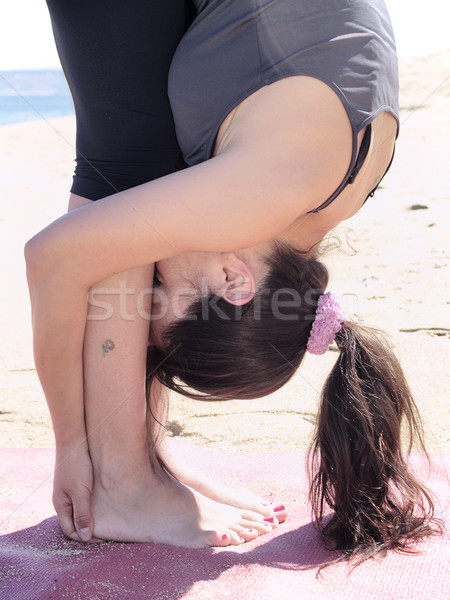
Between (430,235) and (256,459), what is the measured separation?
256 centimetres

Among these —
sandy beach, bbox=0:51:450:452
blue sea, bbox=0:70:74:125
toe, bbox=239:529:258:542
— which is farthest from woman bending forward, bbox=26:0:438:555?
blue sea, bbox=0:70:74:125

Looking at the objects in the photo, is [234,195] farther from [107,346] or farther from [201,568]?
[201,568]

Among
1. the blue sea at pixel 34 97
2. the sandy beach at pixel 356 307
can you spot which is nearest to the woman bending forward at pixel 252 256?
the sandy beach at pixel 356 307

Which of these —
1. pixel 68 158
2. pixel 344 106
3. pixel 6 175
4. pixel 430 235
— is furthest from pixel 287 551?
pixel 68 158

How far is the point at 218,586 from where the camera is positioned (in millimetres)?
1421

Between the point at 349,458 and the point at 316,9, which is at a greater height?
the point at 316,9

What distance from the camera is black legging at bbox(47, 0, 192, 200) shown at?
5.36 feet

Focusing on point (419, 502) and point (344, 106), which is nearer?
point (344, 106)

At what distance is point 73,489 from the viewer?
5.53 feet

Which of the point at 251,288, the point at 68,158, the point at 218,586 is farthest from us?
the point at 68,158

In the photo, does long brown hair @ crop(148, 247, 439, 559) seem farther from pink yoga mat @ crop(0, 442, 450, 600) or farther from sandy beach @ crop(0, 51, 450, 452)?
sandy beach @ crop(0, 51, 450, 452)

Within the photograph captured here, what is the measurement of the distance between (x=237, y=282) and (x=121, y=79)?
1.83 feet

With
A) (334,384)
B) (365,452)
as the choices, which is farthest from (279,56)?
(365,452)

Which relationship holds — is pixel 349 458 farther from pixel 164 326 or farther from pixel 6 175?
pixel 6 175
